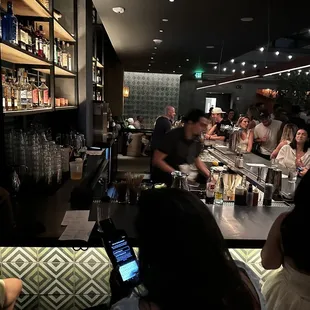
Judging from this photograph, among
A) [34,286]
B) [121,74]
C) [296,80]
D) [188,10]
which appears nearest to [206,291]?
[34,286]

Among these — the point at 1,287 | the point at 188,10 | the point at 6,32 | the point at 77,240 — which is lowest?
the point at 1,287

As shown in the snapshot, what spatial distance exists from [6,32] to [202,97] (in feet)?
50.1

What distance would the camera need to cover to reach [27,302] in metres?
2.07

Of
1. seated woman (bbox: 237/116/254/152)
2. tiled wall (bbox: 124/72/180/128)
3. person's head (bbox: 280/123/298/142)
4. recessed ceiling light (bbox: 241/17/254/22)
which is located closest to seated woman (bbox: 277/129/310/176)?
person's head (bbox: 280/123/298/142)

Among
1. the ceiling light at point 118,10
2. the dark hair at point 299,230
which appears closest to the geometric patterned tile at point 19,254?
the dark hair at point 299,230

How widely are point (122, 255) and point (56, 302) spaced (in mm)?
908

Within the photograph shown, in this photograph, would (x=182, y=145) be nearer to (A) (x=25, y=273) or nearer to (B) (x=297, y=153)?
(B) (x=297, y=153)

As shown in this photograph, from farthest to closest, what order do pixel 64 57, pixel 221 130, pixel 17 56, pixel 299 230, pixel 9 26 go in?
pixel 221 130, pixel 64 57, pixel 17 56, pixel 9 26, pixel 299 230

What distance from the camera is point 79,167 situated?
122 inches

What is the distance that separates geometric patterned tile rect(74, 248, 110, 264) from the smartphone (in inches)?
19.0

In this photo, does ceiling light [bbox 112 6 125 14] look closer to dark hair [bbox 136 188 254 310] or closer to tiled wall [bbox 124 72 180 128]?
dark hair [bbox 136 188 254 310]

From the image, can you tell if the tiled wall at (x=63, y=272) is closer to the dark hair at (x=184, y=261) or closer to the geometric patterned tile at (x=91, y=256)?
the geometric patterned tile at (x=91, y=256)

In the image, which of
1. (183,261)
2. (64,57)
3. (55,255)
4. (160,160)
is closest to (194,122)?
(160,160)

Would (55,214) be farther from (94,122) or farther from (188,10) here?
(188,10)
